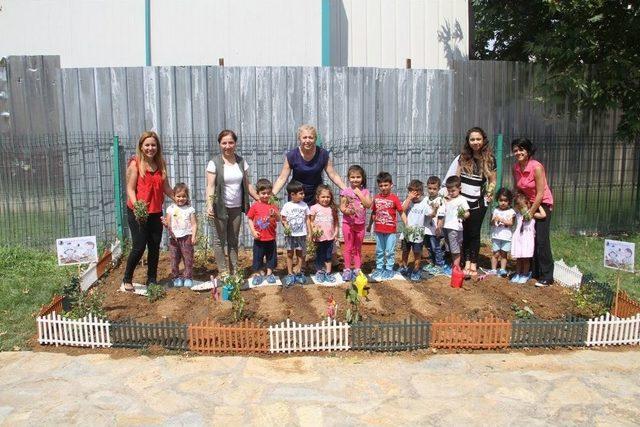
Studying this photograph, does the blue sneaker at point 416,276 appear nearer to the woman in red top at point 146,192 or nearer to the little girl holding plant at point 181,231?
the little girl holding plant at point 181,231

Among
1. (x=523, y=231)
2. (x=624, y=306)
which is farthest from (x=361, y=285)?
(x=624, y=306)

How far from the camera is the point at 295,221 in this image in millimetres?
6418

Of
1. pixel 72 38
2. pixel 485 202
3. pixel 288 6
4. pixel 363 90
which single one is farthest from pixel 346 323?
pixel 72 38

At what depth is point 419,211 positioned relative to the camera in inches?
269

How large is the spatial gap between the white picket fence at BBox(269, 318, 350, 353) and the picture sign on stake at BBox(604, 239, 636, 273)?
106 inches

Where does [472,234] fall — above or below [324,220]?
below

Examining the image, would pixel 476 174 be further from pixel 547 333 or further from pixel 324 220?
pixel 547 333

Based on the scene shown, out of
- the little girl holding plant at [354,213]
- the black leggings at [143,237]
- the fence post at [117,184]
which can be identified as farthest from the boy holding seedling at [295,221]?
the fence post at [117,184]

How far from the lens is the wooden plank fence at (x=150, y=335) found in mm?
4927

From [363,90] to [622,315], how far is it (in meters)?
4.67

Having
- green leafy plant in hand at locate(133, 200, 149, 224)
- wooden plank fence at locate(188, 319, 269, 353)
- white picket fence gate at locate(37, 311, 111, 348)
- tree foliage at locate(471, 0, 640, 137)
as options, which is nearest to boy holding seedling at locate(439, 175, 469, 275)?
wooden plank fence at locate(188, 319, 269, 353)

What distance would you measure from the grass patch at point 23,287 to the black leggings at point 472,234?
4753 millimetres

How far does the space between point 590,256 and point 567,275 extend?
5.75 ft

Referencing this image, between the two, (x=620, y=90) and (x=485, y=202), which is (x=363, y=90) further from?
(x=620, y=90)
